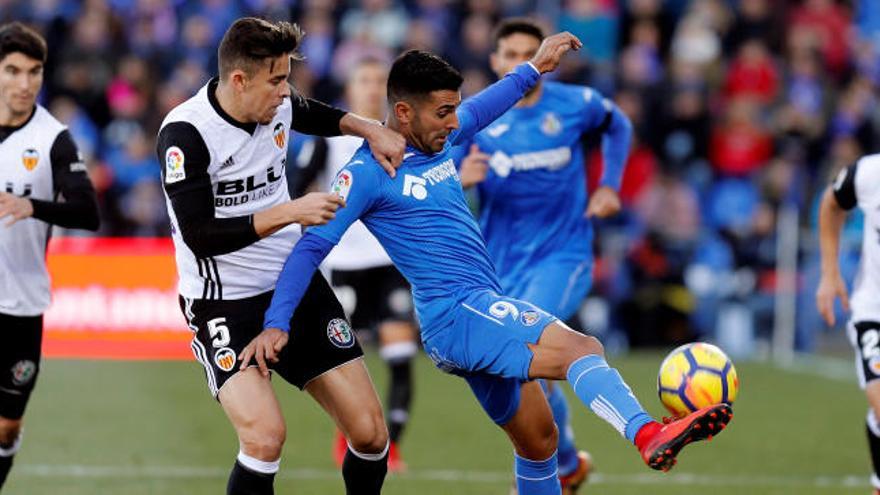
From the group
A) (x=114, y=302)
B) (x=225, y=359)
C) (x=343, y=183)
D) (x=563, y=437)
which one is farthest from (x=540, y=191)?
(x=114, y=302)

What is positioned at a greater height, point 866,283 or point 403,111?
point 403,111

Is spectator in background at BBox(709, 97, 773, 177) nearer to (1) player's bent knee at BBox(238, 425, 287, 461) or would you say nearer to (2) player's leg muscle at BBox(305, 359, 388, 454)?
(2) player's leg muscle at BBox(305, 359, 388, 454)

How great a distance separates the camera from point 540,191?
30.2ft

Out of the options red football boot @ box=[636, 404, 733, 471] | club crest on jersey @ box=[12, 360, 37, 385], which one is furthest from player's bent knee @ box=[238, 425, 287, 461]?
club crest on jersey @ box=[12, 360, 37, 385]

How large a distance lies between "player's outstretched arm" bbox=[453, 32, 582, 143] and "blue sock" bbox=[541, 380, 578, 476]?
6.06 feet

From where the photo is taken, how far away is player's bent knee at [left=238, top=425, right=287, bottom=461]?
260 inches

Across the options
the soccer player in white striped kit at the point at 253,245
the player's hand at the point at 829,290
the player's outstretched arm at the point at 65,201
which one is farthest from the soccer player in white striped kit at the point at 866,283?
the player's outstretched arm at the point at 65,201

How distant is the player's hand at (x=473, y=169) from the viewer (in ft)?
28.3

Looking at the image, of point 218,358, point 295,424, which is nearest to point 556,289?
point 218,358

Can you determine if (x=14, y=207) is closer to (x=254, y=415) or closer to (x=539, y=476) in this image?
(x=254, y=415)

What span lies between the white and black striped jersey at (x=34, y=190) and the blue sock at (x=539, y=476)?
103 inches

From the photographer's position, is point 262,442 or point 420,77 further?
point 420,77

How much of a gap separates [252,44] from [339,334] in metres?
1.45

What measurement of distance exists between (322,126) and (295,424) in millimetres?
5498
